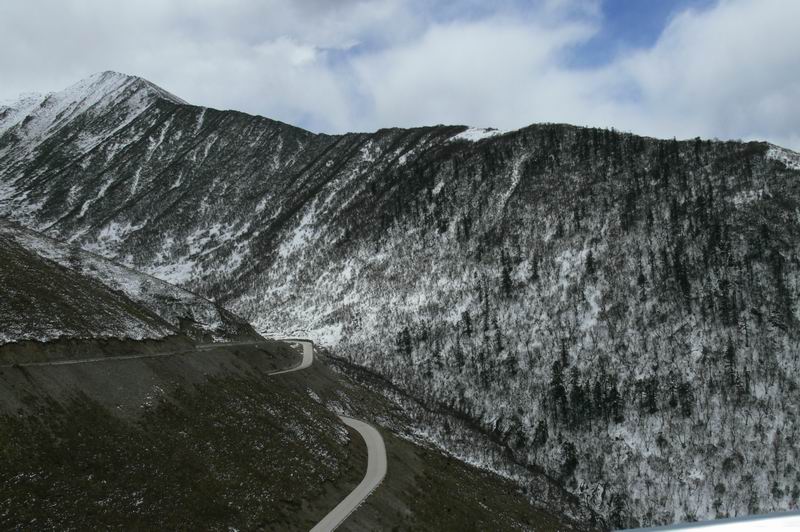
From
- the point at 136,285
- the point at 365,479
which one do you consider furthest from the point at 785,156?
the point at 136,285

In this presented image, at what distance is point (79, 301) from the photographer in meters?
50.8

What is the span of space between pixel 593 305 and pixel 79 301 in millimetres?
101552

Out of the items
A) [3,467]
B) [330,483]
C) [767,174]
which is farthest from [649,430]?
[3,467]

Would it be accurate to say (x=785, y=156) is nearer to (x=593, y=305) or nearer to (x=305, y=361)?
(x=593, y=305)

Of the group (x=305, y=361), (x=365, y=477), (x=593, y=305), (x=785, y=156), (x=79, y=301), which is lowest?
(x=365, y=477)

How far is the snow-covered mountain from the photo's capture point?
10244 centimetres

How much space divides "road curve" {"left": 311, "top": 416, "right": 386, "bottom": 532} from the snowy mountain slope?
22.9 meters

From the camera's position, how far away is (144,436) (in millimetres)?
36875

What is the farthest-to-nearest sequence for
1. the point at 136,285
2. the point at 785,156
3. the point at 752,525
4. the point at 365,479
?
the point at 785,156
the point at 136,285
the point at 365,479
the point at 752,525

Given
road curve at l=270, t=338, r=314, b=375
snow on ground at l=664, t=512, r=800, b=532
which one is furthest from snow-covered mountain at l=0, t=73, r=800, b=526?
snow on ground at l=664, t=512, r=800, b=532

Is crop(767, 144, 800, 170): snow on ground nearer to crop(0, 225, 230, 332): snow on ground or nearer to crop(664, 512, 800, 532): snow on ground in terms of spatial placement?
crop(0, 225, 230, 332): snow on ground

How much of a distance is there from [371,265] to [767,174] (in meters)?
95.6

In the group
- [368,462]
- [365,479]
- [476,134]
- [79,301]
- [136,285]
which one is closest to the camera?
[365,479]

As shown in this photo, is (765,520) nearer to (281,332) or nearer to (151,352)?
(151,352)
